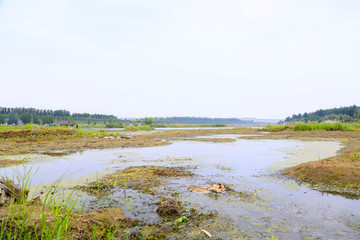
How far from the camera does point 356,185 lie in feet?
24.3

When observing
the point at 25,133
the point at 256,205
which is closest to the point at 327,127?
the point at 256,205

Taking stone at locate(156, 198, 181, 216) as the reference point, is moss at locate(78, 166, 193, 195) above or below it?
below

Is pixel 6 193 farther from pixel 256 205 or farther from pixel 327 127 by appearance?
pixel 327 127

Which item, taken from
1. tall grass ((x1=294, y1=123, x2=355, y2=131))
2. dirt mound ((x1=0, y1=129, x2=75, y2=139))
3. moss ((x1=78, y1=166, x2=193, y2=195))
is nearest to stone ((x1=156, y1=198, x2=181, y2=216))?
moss ((x1=78, y1=166, x2=193, y2=195))

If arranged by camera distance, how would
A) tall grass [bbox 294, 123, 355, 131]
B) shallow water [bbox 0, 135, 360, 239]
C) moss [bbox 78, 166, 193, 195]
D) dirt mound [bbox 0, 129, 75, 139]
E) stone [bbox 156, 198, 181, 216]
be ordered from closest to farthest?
shallow water [bbox 0, 135, 360, 239] < stone [bbox 156, 198, 181, 216] < moss [bbox 78, 166, 193, 195] < dirt mound [bbox 0, 129, 75, 139] < tall grass [bbox 294, 123, 355, 131]

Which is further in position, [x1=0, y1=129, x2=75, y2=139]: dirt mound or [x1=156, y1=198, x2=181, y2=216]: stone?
[x1=0, y1=129, x2=75, y2=139]: dirt mound

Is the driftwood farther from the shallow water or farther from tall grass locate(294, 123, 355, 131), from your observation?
tall grass locate(294, 123, 355, 131)

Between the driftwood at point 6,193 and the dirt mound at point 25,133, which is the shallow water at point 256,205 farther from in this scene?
the dirt mound at point 25,133

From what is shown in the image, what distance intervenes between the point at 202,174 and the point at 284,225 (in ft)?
16.7

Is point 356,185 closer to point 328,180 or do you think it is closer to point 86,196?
point 328,180

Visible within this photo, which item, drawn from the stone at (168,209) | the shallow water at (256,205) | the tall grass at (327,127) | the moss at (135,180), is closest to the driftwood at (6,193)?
the shallow water at (256,205)

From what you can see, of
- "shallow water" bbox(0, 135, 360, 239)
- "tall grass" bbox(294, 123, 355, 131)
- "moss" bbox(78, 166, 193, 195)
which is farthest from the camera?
"tall grass" bbox(294, 123, 355, 131)

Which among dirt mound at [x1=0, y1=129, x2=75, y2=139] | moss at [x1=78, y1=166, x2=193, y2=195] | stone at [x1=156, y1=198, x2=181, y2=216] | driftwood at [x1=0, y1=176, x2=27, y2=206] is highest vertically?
driftwood at [x1=0, y1=176, x2=27, y2=206]

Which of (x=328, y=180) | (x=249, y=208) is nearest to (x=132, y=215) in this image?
(x=249, y=208)
